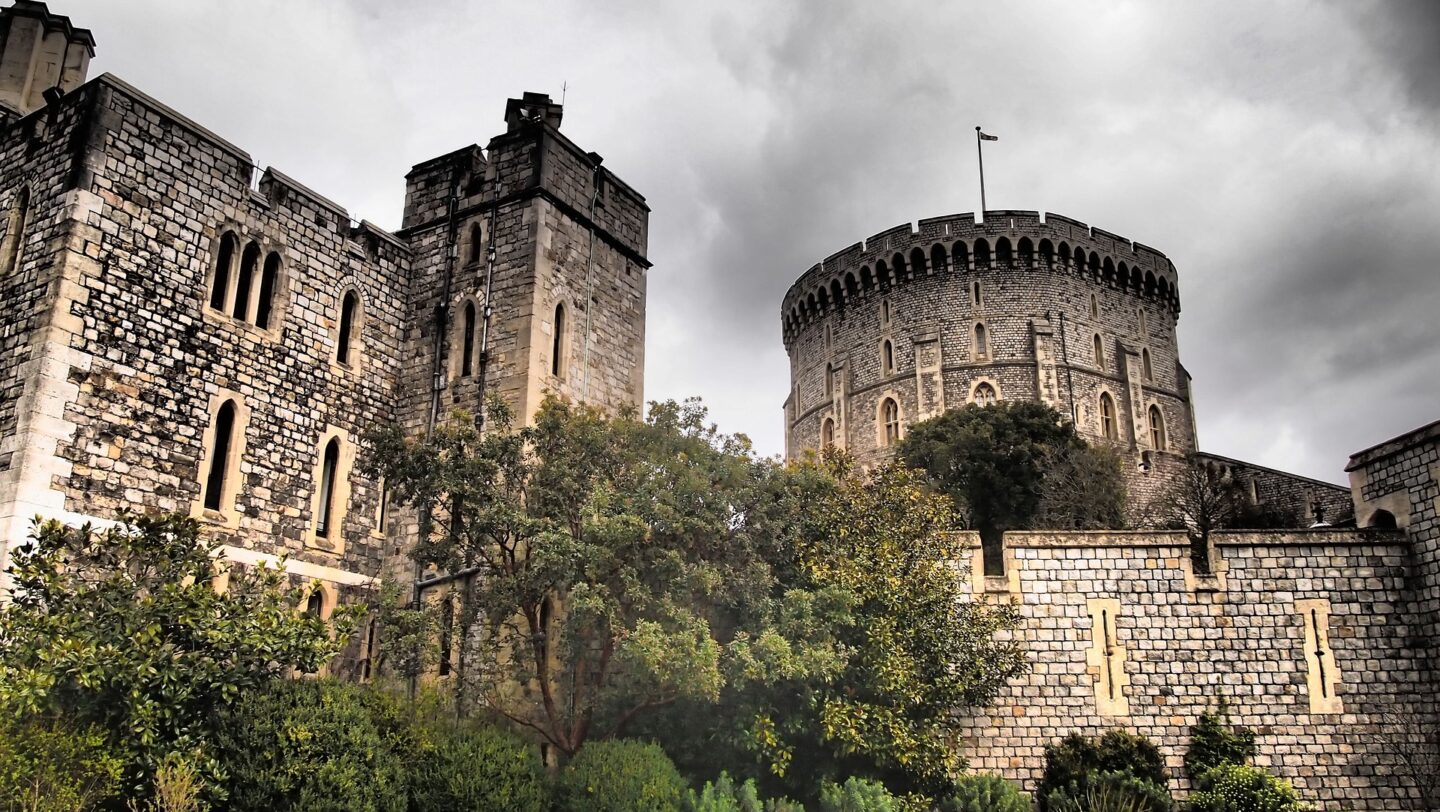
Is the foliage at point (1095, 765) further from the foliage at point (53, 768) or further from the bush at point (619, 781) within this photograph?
the foliage at point (53, 768)

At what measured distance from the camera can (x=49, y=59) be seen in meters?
18.1

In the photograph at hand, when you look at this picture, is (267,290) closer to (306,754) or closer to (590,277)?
(590,277)

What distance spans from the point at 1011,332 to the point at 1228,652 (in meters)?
24.2

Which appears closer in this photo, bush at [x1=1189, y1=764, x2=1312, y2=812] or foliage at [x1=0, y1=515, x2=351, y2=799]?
foliage at [x1=0, y1=515, x2=351, y2=799]

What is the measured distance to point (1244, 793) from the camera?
14484 millimetres

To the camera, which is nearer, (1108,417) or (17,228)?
(17,228)

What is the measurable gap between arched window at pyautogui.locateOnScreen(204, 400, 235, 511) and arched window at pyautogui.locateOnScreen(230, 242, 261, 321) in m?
1.47

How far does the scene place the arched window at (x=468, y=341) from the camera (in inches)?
703

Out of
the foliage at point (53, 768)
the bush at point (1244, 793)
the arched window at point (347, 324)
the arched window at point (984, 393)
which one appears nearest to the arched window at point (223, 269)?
the arched window at point (347, 324)

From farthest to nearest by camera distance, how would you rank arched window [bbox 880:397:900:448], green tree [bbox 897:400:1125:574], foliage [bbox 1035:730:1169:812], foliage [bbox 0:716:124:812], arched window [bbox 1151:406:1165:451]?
arched window [bbox 1151:406:1165:451] < arched window [bbox 880:397:900:448] < green tree [bbox 897:400:1125:574] < foliage [bbox 1035:730:1169:812] < foliage [bbox 0:716:124:812]

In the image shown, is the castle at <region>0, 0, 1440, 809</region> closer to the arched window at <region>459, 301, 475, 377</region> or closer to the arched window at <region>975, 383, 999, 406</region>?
the arched window at <region>459, 301, 475, 377</region>

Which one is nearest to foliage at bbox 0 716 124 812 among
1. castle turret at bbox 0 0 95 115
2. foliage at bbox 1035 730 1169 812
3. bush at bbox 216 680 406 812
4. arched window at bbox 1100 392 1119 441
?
bush at bbox 216 680 406 812

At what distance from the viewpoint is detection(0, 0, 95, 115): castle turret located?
17.6 meters

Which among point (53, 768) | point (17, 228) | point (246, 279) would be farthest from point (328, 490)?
point (53, 768)
